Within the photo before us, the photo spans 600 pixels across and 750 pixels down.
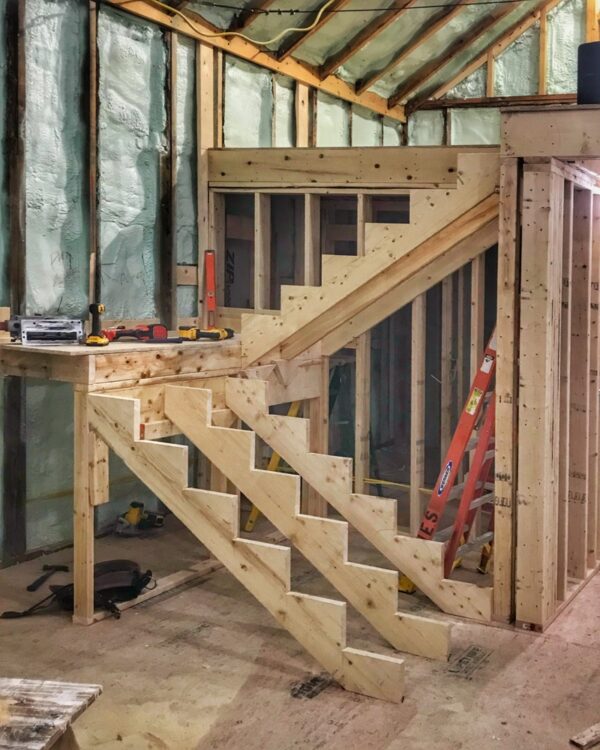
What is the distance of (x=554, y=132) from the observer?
4148 millimetres

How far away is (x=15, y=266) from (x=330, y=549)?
2.34m

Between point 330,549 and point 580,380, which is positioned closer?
point 330,549

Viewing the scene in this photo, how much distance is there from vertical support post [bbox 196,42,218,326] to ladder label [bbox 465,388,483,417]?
2074 millimetres

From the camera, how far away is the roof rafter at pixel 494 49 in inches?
331

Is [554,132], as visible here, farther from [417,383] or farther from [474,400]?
[417,383]

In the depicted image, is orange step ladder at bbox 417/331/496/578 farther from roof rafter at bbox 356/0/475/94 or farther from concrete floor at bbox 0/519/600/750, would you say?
roof rafter at bbox 356/0/475/94

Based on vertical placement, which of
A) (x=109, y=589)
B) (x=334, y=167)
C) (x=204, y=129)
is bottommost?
(x=109, y=589)

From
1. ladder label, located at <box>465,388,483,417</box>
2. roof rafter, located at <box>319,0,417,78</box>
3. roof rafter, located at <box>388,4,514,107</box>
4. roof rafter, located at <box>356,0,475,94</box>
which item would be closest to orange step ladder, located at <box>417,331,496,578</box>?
ladder label, located at <box>465,388,483,417</box>

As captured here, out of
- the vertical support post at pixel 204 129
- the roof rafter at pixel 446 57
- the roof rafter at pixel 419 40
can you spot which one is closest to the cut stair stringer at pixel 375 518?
the vertical support post at pixel 204 129

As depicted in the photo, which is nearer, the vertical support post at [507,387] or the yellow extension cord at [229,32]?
the vertical support post at [507,387]

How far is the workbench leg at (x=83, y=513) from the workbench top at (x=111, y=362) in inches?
4.9

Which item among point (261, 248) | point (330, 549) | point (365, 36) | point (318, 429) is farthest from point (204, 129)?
point (330, 549)

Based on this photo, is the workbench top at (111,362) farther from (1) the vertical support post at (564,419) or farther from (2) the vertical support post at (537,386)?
(1) the vertical support post at (564,419)

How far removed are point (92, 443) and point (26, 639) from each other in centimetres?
90
